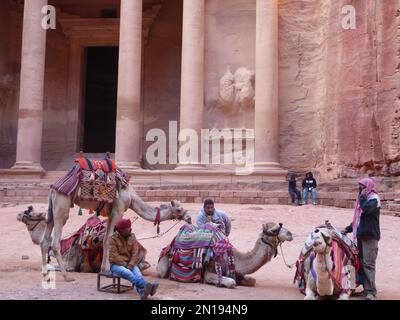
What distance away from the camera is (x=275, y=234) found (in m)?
7.71

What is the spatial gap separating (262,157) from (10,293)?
49.6 feet

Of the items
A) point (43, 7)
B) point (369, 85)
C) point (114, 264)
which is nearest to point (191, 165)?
point (369, 85)

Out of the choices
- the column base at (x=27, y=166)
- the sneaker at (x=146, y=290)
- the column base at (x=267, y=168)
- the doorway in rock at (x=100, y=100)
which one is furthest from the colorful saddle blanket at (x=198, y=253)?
the doorway in rock at (x=100, y=100)

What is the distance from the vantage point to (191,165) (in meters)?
20.6

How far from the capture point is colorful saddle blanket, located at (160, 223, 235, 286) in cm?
786

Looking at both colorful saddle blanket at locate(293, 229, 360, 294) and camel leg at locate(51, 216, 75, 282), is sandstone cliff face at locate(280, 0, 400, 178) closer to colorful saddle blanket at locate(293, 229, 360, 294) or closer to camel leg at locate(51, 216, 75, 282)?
colorful saddle blanket at locate(293, 229, 360, 294)

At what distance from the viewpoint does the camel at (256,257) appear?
302 inches

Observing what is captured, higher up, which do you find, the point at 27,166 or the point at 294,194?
the point at 27,166

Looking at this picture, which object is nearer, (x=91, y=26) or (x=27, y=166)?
(x=27, y=166)

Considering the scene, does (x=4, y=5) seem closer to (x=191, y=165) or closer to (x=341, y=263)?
(x=191, y=165)

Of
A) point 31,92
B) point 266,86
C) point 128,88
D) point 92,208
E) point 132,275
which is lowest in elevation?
point 132,275

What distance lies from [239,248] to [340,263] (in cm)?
459

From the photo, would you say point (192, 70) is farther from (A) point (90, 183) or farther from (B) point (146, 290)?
(B) point (146, 290)

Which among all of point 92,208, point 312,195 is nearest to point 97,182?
point 92,208
